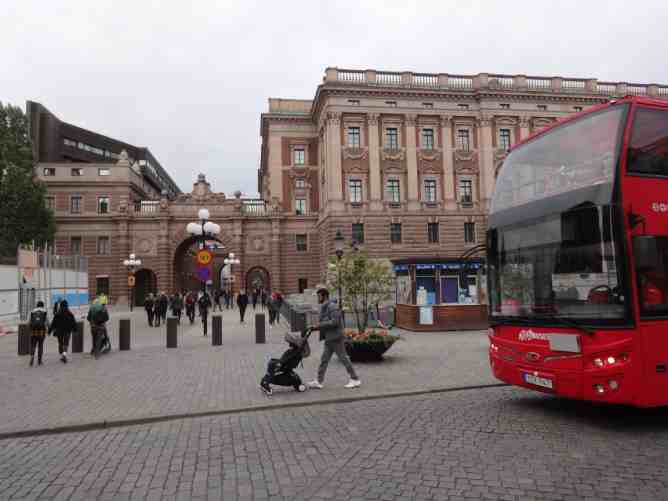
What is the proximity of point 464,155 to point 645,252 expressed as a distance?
39.8m

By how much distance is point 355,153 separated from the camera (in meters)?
42.2

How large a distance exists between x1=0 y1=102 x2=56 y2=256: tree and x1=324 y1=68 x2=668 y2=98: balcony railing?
25.8 meters

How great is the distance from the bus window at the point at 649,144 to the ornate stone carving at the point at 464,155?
38.6 metres

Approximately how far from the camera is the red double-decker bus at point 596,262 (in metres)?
5.84

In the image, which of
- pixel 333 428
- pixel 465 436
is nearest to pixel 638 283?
pixel 465 436

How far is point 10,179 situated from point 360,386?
3756cm

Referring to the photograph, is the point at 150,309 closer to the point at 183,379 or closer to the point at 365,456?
the point at 183,379

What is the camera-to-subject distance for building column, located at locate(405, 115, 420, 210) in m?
42.7

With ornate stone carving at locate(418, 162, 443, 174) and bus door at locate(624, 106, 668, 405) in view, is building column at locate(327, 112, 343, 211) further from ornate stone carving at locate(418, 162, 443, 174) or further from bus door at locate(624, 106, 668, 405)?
bus door at locate(624, 106, 668, 405)

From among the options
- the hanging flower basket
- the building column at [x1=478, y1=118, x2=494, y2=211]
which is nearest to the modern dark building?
the building column at [x1=478, y1=118, x2=494, y2=211]

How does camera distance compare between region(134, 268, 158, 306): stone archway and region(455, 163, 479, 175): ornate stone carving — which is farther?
region(134, 268, 158, 306): stone archway

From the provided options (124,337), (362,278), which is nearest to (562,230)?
(362,278)

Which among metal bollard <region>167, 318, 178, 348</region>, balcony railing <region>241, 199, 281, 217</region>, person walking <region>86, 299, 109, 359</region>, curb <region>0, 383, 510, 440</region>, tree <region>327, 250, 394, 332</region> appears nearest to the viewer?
curb <region>0, 383, 510, 440</region>

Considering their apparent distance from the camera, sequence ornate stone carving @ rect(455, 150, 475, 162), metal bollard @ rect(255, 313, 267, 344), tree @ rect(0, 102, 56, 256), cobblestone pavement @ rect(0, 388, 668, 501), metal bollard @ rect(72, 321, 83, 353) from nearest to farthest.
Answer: cobblestone pavement @ rect(0, 388, 668, 501) → metal bollard @ rect(72, 321, 83, 353) → metal bollard @ rect(255, 313, 267, 344) → tree @ rect(0, 102, 56, 256) → ornate stone carving @ rect(455, 150, 475, 162)
